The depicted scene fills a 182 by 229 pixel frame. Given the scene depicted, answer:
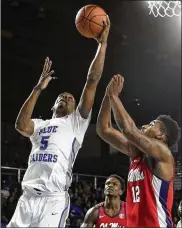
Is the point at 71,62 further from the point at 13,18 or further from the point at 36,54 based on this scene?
the point at 13,18

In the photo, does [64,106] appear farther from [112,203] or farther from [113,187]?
[112,203]

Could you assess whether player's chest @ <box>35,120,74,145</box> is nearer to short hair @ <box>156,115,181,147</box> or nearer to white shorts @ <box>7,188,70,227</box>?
white shorts @ <box>7,188,70,227</box>

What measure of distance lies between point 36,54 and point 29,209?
813 cm

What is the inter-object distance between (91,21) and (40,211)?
68.7 inches

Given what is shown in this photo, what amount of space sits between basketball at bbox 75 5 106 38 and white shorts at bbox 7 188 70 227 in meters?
1.49

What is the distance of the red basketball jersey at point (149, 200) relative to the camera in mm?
3289

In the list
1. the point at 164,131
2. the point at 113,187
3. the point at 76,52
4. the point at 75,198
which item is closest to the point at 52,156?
the point at 164,131

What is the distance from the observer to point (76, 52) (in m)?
11.5

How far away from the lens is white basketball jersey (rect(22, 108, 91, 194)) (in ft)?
11.9

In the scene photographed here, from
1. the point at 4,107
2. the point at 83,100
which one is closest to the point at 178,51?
the point at 4,107

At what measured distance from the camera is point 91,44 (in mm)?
11242

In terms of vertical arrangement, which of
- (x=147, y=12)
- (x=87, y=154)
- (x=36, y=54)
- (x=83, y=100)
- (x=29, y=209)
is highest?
(x=147, y=12)

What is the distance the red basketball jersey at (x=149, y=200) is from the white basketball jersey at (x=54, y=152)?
65 cm

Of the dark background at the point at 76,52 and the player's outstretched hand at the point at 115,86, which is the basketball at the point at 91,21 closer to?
the player's outstretched hand at the point at 115,86
